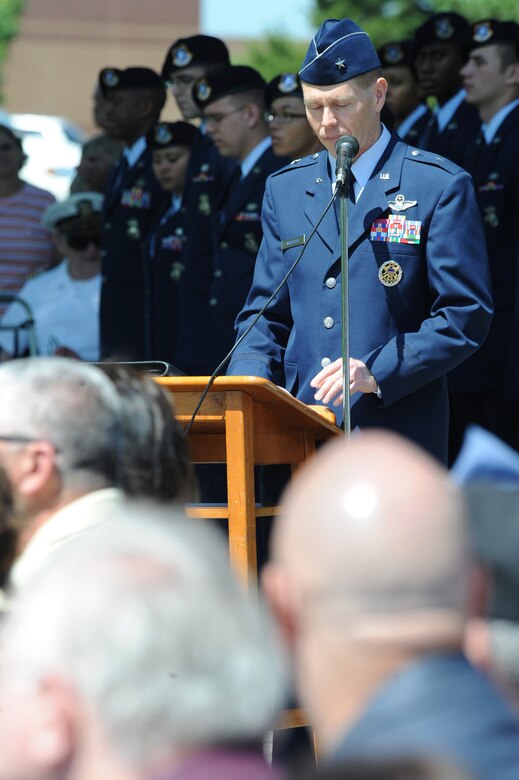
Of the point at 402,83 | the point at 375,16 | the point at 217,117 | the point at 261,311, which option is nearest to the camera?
the point at 261,311

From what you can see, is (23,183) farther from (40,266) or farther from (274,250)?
(274,250)

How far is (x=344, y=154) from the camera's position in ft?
13.1

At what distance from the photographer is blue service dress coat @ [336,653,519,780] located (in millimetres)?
1459

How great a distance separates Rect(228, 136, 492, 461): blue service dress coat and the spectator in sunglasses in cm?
419

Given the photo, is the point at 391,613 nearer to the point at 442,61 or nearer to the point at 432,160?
the point at 432,160

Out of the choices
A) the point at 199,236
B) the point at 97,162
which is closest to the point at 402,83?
the point at 199,236

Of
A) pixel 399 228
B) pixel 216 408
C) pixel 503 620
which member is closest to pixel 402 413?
pixel 399 228

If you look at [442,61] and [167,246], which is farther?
[167,246]

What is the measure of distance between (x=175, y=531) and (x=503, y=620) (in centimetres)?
39

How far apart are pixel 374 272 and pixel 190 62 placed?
3969 millimetres

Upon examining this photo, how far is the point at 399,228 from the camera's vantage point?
4.30m

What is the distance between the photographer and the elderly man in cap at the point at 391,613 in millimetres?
1473

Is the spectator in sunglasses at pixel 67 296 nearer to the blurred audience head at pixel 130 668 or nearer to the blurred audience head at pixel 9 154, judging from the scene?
the blurred audience head at pixel 9 154

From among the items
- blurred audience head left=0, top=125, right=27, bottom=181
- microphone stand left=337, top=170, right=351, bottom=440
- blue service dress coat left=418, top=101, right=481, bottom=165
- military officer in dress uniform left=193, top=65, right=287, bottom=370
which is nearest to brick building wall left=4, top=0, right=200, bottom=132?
blurred audience head left=0, top=125, right=27, bottom=181
